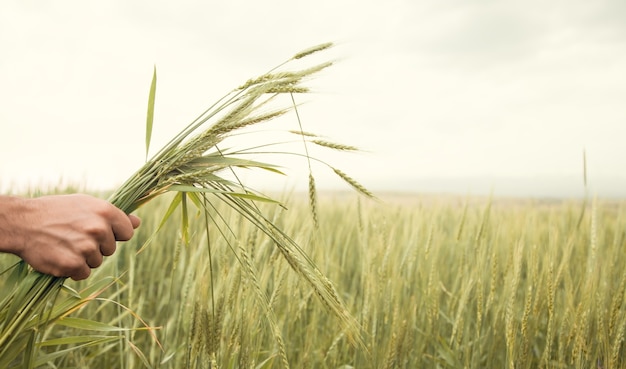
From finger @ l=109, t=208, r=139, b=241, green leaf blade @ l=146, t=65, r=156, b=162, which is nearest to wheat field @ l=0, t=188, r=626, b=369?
finger @ l=109, t=208, r=139, b=241

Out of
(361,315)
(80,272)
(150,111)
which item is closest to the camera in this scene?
(80,272)

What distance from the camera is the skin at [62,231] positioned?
94 centimetres

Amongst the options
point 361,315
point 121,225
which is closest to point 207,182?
point 121,225

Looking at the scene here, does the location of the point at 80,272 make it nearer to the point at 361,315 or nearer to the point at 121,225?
the point at 121,225

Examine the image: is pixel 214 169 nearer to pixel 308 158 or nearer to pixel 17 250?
pixel 308 158

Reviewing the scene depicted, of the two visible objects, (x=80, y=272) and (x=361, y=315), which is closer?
(x=80, y=272)

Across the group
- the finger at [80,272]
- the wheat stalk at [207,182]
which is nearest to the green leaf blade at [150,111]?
the wheat stalk at [207,182]

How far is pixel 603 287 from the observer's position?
157 centimetres

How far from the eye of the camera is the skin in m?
0.94

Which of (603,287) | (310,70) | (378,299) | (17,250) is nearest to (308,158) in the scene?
(310,70)

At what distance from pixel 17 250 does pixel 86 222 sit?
15cm

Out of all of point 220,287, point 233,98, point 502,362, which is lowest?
point 502,362

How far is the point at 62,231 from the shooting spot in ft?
3.14

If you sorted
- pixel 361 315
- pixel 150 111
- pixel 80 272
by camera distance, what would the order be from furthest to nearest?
pixel 361 315
pixel 150 111
pixel 80 272
